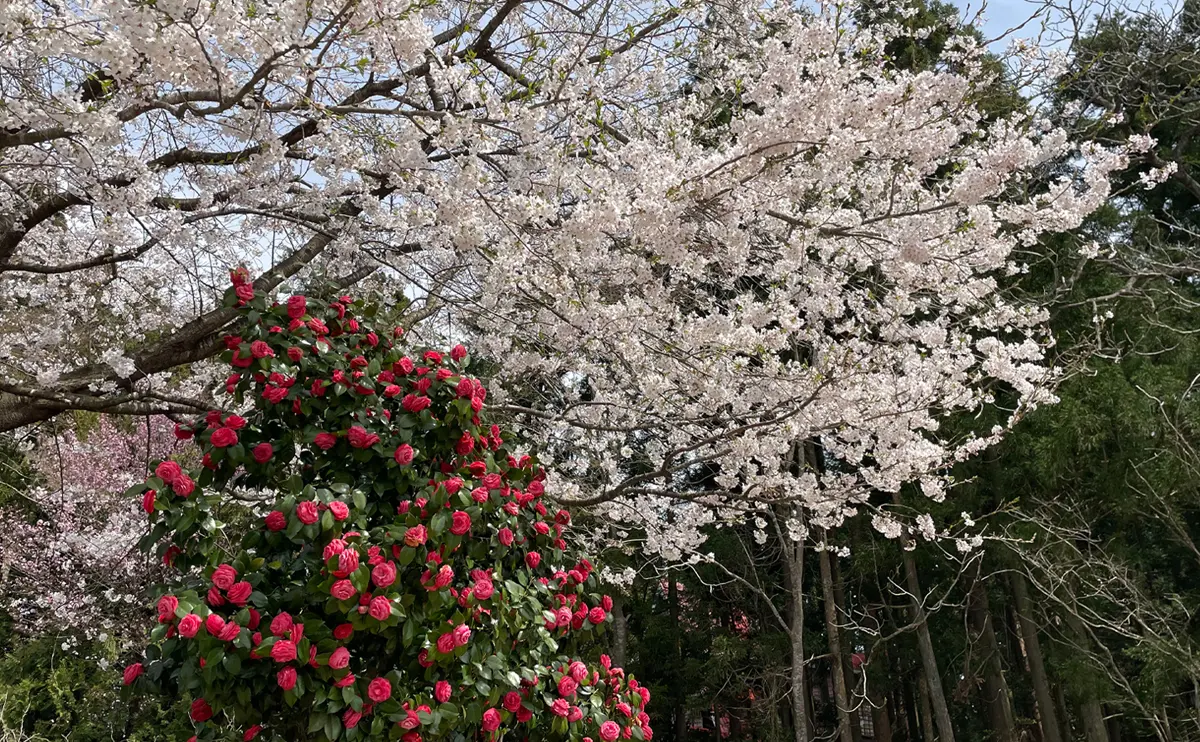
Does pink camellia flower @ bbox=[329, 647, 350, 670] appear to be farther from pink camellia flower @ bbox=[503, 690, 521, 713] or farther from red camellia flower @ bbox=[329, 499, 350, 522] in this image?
pink camellia flower @ bbox=[503, 690, 521, 713]

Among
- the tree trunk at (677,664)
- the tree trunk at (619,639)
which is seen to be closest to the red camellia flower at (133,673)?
the tree trunk at (619,639)

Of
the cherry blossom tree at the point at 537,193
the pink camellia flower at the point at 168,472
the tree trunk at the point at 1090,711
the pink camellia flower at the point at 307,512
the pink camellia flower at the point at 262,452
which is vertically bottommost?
the tree trunk at the point at 1090,711

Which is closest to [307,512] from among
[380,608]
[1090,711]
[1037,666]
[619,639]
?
[380,608]

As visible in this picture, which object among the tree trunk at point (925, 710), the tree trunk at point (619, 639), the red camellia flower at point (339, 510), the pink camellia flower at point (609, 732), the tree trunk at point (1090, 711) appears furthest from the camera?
the tree trunk at point (619, 639)

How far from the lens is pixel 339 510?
2.14 m

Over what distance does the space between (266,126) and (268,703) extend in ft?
6.02

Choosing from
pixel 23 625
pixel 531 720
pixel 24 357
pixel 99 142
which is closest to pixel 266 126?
pixel 99 142

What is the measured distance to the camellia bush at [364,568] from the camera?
2076 mm

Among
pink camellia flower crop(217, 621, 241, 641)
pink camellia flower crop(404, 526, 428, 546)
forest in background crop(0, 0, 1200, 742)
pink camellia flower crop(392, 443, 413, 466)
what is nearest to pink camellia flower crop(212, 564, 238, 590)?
pink camellia flower crop(217, 621, 241, 641)

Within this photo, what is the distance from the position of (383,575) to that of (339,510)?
0.21m

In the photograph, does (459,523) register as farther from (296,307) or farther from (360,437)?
(296,307)

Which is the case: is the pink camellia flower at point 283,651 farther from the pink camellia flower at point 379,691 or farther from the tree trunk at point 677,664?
the tree trunk at point 677,664

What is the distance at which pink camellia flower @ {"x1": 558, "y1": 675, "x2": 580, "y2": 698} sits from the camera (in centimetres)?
254

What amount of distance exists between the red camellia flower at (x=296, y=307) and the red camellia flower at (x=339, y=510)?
752 mm
